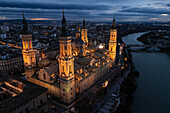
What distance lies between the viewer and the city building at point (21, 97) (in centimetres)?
1731

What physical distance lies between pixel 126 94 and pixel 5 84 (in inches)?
970

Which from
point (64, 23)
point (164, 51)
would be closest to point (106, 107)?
point (64, 23)

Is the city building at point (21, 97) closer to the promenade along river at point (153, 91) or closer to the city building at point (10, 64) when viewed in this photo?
the city building at point (10, 64)

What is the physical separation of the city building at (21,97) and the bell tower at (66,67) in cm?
329

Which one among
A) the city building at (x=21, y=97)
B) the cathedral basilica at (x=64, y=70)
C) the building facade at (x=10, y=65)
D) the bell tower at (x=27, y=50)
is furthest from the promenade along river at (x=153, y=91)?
the building facade at (x=10, y=65)

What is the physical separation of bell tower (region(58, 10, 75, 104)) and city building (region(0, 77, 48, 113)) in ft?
10.8

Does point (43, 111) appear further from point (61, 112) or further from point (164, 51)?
point (164, 51)

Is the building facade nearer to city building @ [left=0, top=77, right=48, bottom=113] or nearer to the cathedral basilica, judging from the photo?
the cathedral basilica

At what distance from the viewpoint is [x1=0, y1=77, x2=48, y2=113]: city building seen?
17308 mm

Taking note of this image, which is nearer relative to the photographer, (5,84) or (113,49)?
(5,84)

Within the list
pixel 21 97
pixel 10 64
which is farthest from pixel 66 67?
pixel 10 64

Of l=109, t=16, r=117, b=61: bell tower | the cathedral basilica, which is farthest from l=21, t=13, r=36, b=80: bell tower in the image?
l=109, t=16, r=117, b=61: bell tower

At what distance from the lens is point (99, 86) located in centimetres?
2897

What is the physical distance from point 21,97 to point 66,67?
7.79m
